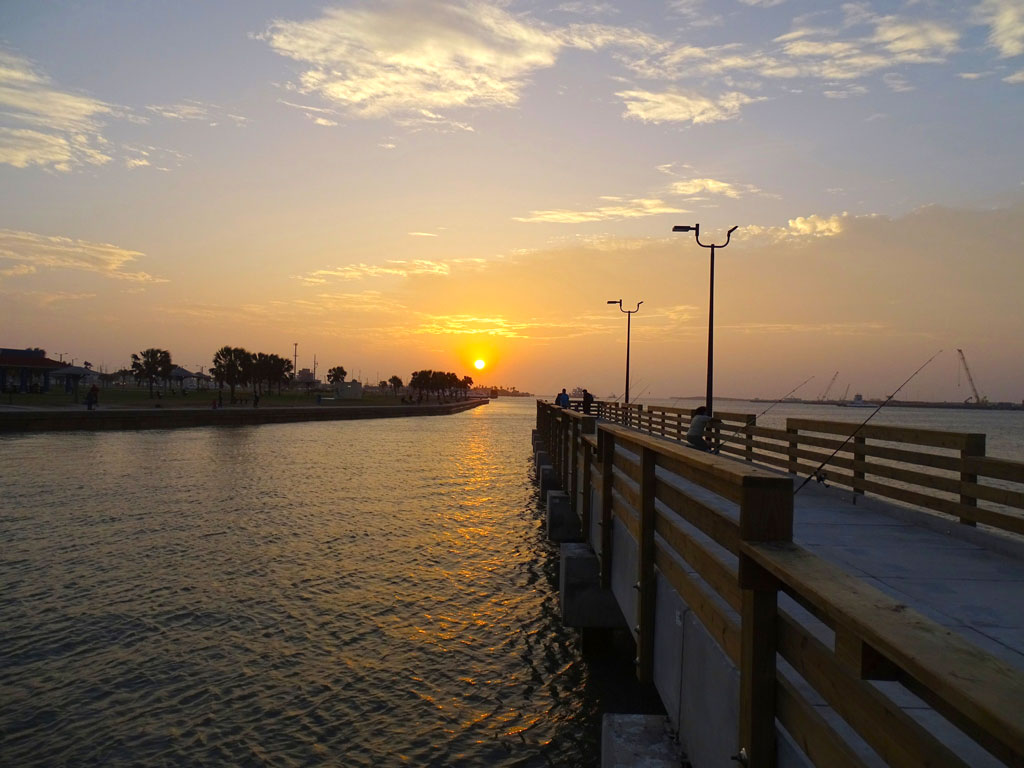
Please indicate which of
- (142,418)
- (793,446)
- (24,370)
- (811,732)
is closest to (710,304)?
(793,446)

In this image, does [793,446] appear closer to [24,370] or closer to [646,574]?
[646,574]

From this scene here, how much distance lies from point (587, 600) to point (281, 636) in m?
3.89

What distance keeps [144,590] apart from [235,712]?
4.69 metres

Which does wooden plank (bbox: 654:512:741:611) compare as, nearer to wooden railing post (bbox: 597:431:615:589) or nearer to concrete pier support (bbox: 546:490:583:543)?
wooden railing post (bbox: 597:431:615:589)

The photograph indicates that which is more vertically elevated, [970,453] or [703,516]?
[970,453]

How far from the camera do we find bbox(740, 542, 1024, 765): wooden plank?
1.42 m

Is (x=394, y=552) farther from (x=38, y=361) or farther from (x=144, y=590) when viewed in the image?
(x=38, y=361)

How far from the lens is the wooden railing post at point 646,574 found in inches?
205

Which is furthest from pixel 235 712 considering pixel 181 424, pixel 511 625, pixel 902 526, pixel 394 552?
pixel 181 424

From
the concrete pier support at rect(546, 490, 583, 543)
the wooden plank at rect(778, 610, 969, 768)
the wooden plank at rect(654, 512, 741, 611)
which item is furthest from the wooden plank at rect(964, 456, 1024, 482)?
the concrete pier support at rect(546, 490, 583, 543)

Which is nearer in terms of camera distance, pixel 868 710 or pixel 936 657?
pixel 936 657

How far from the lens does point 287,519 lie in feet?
55.2

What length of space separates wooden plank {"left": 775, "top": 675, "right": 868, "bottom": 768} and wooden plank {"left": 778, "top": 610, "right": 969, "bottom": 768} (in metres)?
0.10

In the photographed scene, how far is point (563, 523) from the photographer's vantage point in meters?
13.2
